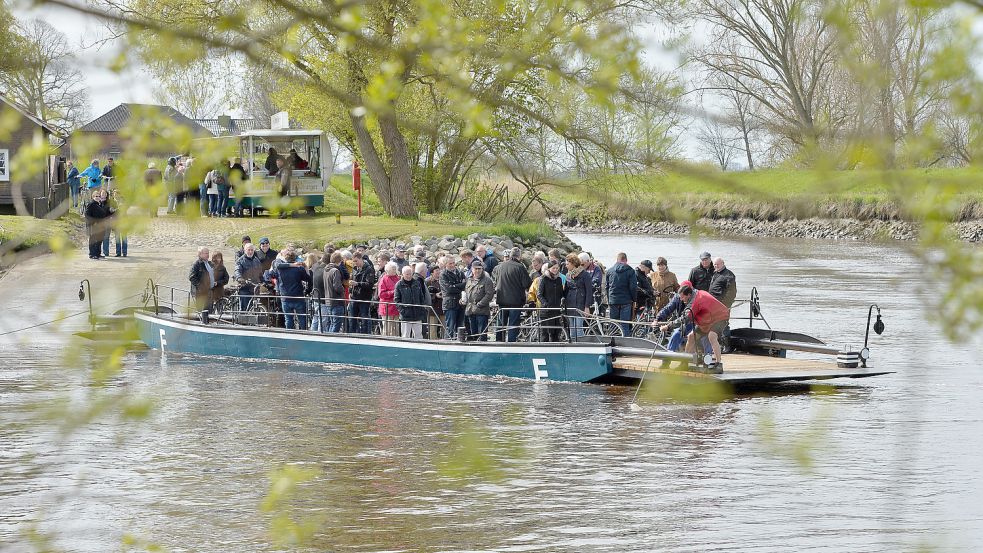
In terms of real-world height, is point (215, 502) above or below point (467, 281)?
below

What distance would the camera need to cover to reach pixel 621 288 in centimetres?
1972

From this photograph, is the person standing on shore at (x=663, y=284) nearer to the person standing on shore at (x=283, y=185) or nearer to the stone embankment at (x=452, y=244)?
the stone embankment at (x=452, y=244)

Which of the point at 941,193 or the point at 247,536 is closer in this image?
the point at 941,193

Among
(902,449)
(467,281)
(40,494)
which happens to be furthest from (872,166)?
(467,281)

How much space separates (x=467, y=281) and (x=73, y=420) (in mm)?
16244

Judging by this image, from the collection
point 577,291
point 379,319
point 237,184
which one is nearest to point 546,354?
point 577,291

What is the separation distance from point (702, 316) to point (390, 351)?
6405 mm

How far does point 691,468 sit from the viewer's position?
14.4 meters

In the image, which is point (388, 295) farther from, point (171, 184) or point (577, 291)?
point (171, 184)

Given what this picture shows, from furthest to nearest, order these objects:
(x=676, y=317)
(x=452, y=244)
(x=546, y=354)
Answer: (x=452, y=244), (x=546, y=354), (x=676, y=317)

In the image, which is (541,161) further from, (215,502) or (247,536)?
(215,502)

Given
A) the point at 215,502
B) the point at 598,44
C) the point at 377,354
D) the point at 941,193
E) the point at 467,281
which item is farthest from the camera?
the point at 377,354

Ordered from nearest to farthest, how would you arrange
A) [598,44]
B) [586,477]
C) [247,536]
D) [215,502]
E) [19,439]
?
[598,44]
[247,536]
[215,502]
[586,477]
[19,439]

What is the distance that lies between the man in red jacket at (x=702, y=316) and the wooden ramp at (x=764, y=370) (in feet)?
1.52
